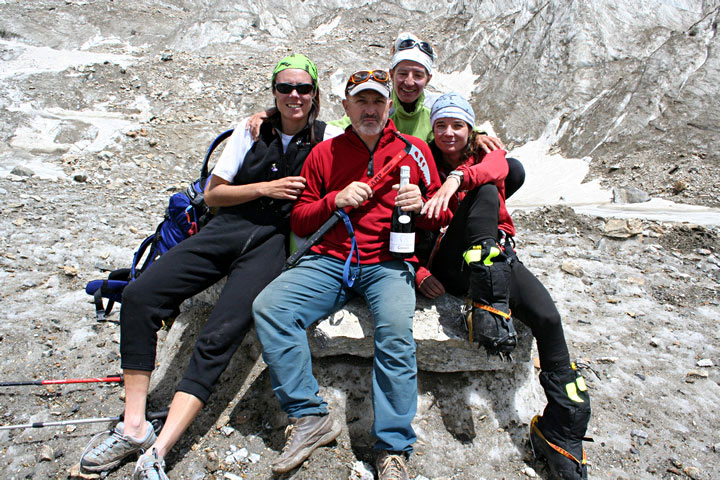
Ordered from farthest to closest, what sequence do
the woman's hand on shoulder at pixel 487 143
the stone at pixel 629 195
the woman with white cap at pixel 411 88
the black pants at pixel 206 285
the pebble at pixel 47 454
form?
1. the stone at pixel 629 195
2. the woman with white cap at pixel 411 88
3. the woman's hand on shoulder at pixel 487 143
4. the pebble at pixel 47 454
5. the black pants at pixel 206 285

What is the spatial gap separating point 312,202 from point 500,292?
162 cm

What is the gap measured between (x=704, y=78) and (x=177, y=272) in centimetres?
1692

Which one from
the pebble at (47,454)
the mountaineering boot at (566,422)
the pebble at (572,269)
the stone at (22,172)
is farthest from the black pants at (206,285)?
the stone at (22,172)

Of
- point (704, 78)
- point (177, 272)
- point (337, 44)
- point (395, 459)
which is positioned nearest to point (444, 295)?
point (395, 459)

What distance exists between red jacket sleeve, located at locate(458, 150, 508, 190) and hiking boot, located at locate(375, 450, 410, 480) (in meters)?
2.02

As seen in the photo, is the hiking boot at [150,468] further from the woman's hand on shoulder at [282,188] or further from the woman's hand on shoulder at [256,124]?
the woman's hand on shoulder at [256,124]

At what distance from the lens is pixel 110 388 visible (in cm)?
434

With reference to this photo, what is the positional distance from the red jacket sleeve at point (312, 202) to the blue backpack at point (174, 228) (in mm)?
968

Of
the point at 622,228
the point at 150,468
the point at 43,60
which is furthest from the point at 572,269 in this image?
the point at 43,60

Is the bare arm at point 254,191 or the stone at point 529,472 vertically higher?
the bare arm at point 254,191

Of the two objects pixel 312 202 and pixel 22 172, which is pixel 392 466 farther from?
pixel 22 172

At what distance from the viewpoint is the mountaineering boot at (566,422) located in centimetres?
329

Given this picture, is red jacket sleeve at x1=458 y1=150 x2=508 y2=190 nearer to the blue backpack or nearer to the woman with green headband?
A: the woman with green headband

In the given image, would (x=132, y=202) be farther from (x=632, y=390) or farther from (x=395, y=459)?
(x=632, y=390)
